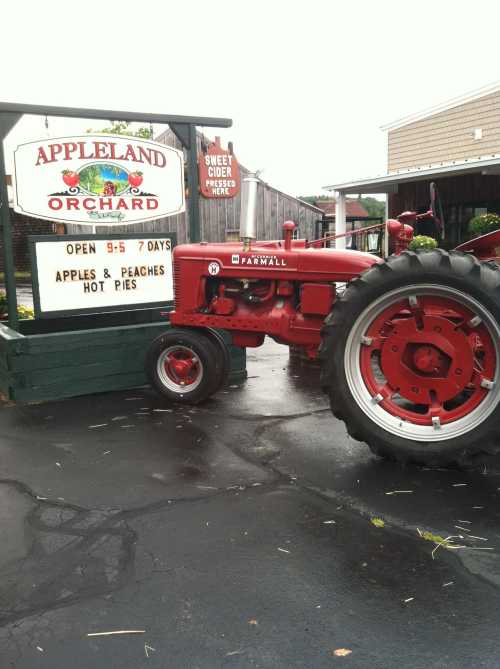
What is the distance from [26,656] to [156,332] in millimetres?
4098

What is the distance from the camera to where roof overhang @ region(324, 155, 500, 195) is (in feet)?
39.9

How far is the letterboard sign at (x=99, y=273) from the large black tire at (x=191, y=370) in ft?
3.62

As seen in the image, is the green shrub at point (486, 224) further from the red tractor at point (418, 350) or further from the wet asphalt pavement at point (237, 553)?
the wet asphalt pavement at point (237, 553)

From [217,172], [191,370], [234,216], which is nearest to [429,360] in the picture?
[191,370]

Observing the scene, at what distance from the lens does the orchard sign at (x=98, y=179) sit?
598 cm

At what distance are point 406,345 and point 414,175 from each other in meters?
10.8

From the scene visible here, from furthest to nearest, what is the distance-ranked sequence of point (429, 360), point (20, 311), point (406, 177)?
point (406, 177)
point (20, 311)
point (429, 360)

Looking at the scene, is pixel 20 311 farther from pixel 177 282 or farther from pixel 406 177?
pixel 406 177

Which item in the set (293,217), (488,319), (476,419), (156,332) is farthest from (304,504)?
(293,217)

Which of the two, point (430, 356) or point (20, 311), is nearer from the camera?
point (430, 356)

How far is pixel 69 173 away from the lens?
6121 millimetres

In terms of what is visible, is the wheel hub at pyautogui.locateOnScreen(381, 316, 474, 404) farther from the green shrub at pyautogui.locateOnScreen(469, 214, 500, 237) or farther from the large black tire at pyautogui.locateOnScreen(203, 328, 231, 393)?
the green shrub at pyautogui.locateOnScreen(469, 214, 500, 237)

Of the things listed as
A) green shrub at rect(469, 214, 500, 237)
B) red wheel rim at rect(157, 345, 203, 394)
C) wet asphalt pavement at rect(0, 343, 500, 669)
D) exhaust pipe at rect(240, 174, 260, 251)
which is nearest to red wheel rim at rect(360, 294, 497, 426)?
wet asphalt pavement at rect(0, 343, 500, 669)

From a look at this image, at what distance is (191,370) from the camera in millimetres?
5559
